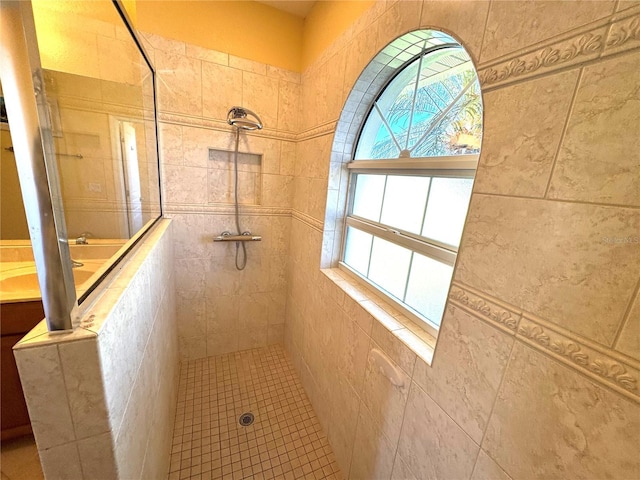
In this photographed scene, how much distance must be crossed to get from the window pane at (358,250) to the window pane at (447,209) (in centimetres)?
44

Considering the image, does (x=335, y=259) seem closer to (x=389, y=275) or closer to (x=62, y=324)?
(x=389, y=275)

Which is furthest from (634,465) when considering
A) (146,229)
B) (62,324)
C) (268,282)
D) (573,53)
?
(268,282)

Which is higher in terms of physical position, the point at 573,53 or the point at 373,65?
the point at 373,65

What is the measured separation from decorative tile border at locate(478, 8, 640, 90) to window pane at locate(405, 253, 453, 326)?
628 millimetres

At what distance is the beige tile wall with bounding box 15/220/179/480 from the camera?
1.71 feet

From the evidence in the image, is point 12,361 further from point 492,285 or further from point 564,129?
point 564,129

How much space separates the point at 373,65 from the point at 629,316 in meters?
1.30

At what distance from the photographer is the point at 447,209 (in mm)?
959

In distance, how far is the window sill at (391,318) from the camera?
3.10 feet

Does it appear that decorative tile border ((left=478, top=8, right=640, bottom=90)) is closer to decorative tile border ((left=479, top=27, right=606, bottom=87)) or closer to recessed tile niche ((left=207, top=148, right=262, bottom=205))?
decorative tile border ((left=479, top=27, right=606, bottom=87))

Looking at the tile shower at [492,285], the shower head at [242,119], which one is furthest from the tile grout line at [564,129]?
the shower head at [242,119]

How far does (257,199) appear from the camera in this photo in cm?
212

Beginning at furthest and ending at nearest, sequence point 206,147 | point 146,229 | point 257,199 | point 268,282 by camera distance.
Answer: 1. point 268,282
2. point 257,199
3. point 206,147
4. point 146,229

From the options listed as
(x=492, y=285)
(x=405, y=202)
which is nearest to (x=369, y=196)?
(x=405, y=202)
